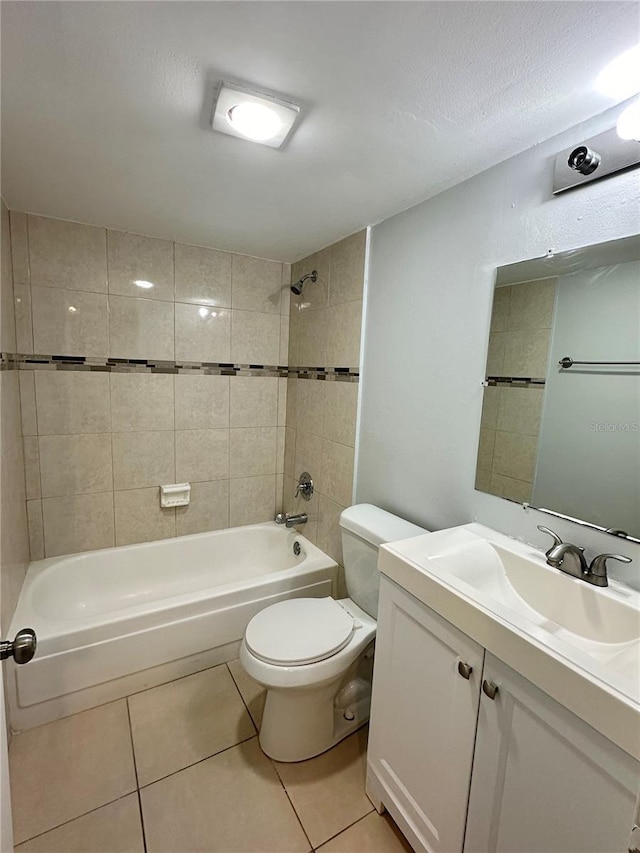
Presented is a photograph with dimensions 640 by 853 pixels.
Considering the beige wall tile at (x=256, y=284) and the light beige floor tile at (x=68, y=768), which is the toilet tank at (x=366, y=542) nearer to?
the light beige floor tile at (x=68, y=768)

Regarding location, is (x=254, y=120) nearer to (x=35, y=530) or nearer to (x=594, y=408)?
(x=594, y=408)

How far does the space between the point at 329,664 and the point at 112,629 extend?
1.00 m

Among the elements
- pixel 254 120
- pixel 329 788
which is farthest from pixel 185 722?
pixel 254 120

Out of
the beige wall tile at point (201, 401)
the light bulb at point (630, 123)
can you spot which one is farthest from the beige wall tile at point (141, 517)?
the light bulb at point (630, 123)

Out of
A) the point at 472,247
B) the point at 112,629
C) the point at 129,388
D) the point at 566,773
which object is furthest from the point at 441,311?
the point at 112,629

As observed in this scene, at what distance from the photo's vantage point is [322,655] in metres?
1.39

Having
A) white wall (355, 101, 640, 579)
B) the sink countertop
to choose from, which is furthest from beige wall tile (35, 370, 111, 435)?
the sink countertop

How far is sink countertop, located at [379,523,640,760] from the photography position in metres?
0.67

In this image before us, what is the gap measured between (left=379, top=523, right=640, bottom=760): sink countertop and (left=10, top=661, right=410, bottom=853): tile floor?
2.93 feet

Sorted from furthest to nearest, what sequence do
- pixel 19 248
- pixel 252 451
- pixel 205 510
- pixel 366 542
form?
pixel 252 451, pixel 205 510, pixel 19 248, pixel 366 542

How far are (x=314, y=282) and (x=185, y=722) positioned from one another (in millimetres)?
2323

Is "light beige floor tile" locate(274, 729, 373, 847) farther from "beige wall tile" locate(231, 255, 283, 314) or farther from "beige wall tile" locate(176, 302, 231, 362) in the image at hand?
"beige wall tile" locate(231, 255, 283, 314)

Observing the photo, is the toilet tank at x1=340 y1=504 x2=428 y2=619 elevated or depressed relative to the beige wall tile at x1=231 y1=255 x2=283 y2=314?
depressed

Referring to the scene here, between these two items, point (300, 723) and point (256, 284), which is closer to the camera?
point (300, 723)
